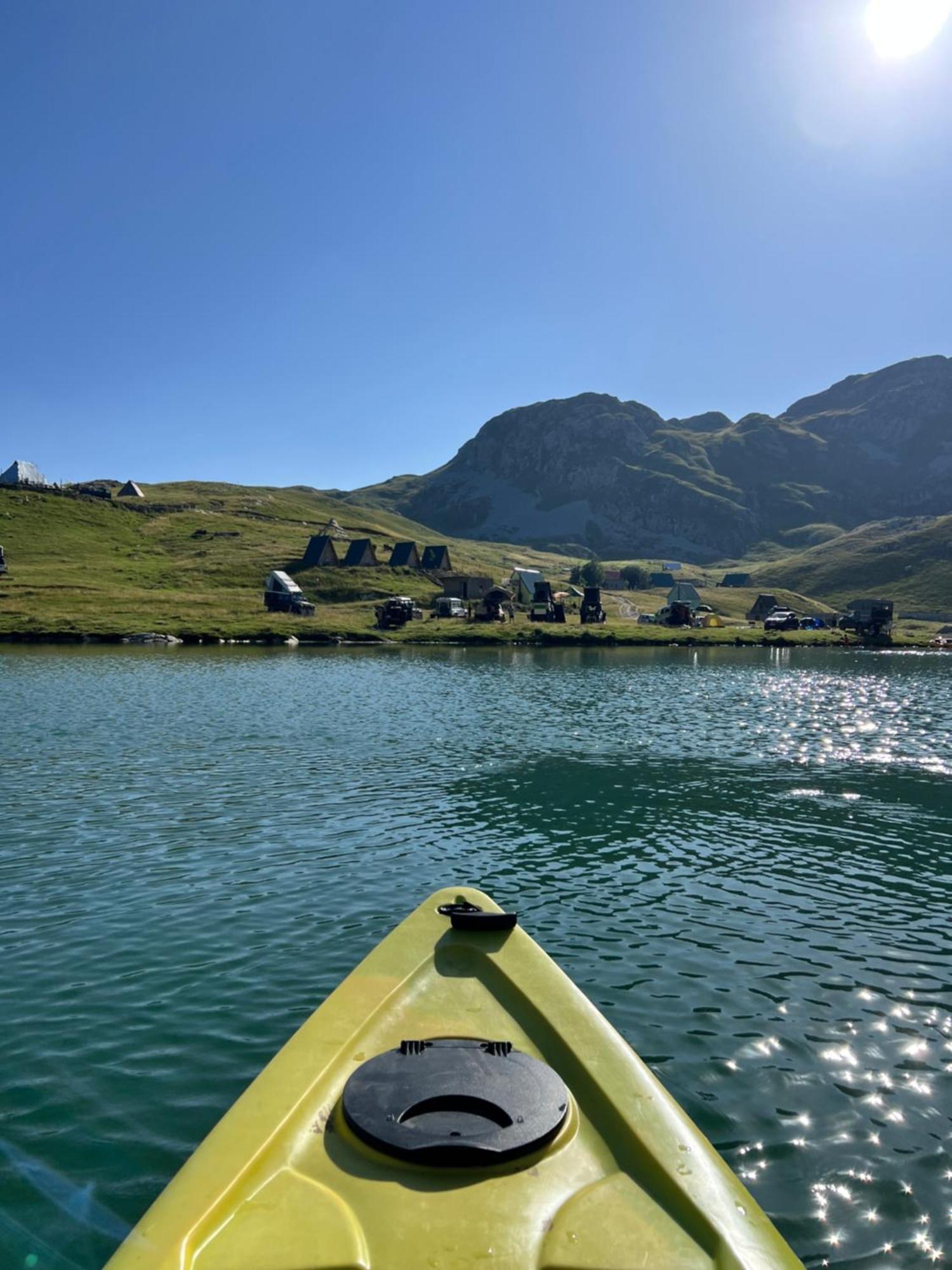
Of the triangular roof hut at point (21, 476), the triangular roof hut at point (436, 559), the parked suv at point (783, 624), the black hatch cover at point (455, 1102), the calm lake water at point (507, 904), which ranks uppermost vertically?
the triangular roof hut at point (21, 476)

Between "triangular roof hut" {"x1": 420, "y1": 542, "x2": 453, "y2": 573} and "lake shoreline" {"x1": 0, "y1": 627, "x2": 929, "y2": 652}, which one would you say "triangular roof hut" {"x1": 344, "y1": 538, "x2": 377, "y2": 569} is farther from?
"lake shoreline" {"x1": 0, "y1": 627, "x2": 929, "y2": 652}

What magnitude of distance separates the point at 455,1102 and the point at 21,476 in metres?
222

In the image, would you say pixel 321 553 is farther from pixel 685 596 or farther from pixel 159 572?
pixel 685 596

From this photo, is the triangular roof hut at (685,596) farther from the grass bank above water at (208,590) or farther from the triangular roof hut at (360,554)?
the triangular roof hut at (360,554)

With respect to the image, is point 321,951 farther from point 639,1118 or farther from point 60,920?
point 639,1118

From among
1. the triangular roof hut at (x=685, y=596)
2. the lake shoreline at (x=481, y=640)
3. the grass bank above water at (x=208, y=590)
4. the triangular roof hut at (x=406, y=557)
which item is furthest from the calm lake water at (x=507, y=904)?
the triangular roof hut at (x=685, y=596)

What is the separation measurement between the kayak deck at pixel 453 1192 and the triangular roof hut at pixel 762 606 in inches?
6580

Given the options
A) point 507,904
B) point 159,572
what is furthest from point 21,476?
point 507,904

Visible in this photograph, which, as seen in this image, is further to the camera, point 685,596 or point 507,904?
point 685,596

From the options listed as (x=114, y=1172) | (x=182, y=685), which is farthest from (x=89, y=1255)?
(x=182, y=685)

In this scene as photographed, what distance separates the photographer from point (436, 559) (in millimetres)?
157125

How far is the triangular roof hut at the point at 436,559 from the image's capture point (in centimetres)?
15650

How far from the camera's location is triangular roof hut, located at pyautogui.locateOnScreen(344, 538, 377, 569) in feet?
493

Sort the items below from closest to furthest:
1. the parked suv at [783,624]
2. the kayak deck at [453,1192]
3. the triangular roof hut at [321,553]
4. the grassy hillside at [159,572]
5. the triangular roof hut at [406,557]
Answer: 1. the kayak deck at [453,1192]
2. the grassy hillside at [159,572]
3. the parked suv at [783,624]
4. the triangular roof hut at [321,553]
5. the triangular roof hut at [406,557]
